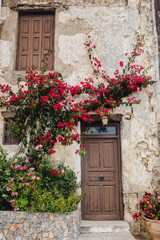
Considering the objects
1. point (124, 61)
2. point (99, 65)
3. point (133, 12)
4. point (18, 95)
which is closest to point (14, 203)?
point (18, 95)

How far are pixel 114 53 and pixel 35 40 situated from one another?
232cm

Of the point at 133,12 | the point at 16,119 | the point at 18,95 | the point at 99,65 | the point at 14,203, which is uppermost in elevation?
the point at 133,12

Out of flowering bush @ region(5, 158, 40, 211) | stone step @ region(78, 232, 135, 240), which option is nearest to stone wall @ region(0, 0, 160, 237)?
stone step @ region(78, 232, 135, 240)

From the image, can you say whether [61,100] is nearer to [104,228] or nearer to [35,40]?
[35,40]

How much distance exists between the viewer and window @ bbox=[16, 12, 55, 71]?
613 centimetres

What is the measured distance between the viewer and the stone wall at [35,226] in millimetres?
4051

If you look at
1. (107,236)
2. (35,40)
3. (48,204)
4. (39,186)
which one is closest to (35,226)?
(48,204)

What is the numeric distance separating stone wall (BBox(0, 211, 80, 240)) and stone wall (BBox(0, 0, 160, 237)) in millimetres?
1371

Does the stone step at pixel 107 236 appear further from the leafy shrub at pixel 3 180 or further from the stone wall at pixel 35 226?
the leafy shrub at pixel 3 180

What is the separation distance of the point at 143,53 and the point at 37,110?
10.8ft

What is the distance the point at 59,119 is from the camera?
17.5ft

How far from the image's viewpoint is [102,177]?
18.0 ft

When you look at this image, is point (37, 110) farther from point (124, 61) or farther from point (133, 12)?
point (133, 12)

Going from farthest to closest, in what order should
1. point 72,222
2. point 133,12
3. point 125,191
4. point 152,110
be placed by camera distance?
point 133,12 → point 152,110 → point 125,191 → point 72,222
